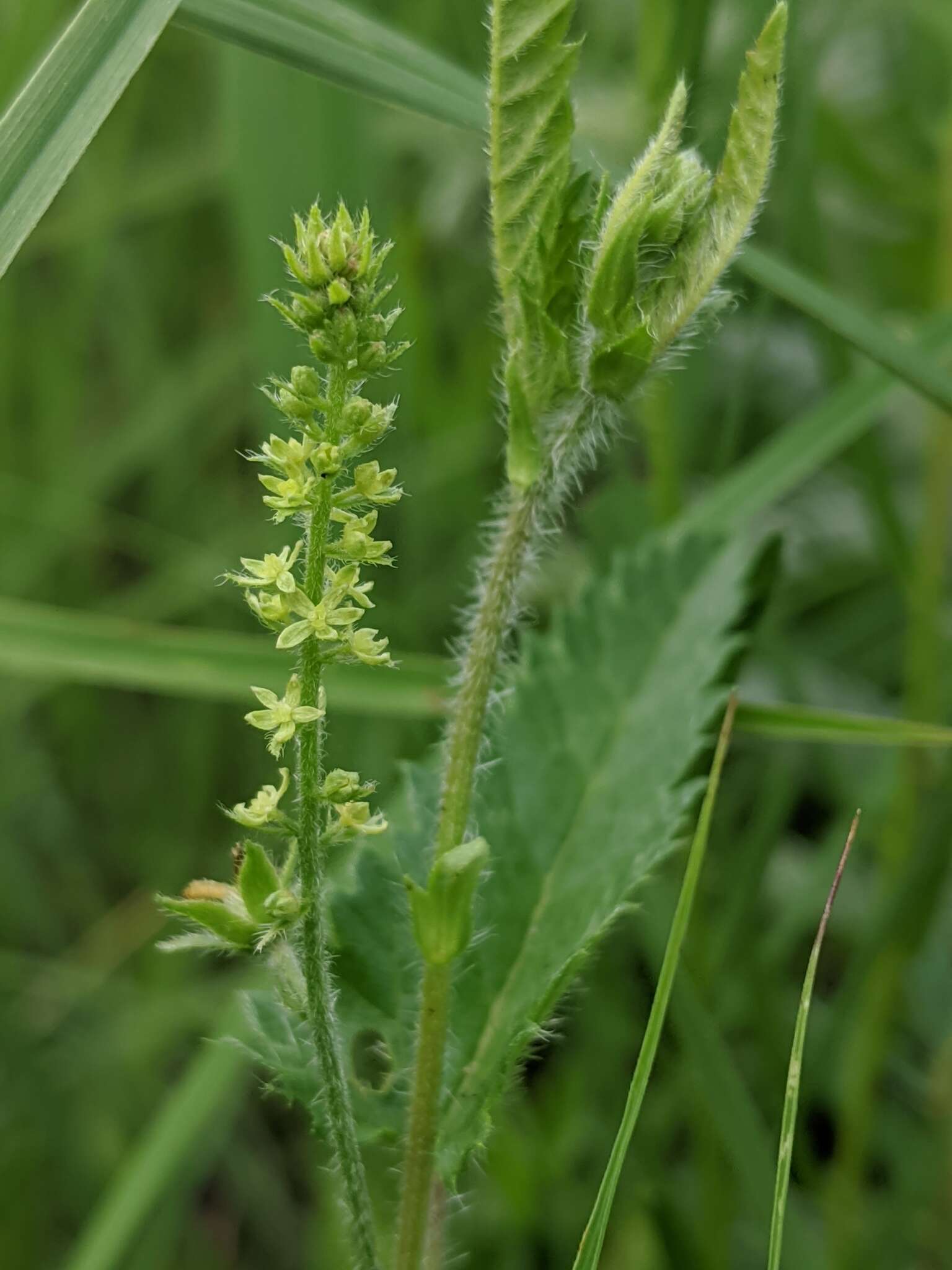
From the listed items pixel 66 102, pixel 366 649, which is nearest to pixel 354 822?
pixel 366 649

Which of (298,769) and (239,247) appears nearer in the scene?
(298,769)

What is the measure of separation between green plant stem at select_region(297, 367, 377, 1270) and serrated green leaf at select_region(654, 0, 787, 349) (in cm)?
33

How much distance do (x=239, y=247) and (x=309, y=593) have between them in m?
1.96

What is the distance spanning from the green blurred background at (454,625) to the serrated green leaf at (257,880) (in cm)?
86

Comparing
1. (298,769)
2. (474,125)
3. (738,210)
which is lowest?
(298,769)

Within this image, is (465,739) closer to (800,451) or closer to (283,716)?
(283,716)

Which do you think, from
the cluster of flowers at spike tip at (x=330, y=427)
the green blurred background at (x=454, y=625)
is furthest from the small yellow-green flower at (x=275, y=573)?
the green blurred background at (x=454, y=625)

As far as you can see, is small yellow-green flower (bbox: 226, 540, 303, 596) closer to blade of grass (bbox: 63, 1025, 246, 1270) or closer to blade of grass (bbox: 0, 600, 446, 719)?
blade of grass (bbox: 0, 600, 446, 719)

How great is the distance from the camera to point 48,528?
2871mm

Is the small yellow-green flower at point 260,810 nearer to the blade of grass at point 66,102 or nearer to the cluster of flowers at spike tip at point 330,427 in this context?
the cluster of flowers at spike tip at point 330,427

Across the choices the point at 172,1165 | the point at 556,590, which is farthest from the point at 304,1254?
the point at 556,590

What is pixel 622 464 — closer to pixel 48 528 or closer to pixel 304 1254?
pixel 48 528

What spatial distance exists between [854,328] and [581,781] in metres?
0.63

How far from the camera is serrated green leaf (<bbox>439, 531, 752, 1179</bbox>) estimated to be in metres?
1.28
